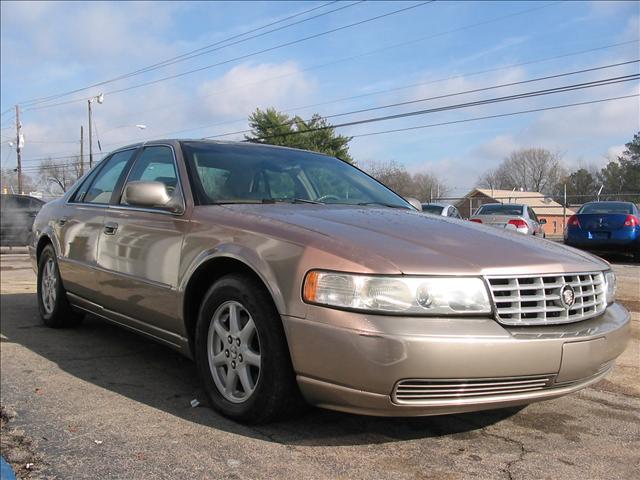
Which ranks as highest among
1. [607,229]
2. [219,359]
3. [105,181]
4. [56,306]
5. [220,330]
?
[105,181]

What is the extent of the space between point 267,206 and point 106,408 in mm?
1427

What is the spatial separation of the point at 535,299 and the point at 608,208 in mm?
10836

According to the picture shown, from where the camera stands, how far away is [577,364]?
8.50 ft

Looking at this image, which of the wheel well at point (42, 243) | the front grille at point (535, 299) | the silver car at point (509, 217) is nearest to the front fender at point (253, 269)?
the front grille at point (535, 299)

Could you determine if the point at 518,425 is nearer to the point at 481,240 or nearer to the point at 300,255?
the point at 481,240

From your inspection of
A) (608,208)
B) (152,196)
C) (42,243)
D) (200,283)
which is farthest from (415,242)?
(608,208)

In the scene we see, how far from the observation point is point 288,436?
2838mm

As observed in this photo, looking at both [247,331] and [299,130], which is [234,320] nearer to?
[247,331]

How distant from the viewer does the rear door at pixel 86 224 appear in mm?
4469

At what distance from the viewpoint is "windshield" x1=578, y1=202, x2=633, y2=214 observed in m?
11.9

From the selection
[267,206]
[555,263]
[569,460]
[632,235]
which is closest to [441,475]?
[569,460]

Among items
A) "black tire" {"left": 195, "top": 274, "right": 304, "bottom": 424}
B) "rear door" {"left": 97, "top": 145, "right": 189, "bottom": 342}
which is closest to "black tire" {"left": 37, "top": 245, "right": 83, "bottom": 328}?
"rear door" {"left": 97, "top": 145, "right": 189, "bottom": 342}

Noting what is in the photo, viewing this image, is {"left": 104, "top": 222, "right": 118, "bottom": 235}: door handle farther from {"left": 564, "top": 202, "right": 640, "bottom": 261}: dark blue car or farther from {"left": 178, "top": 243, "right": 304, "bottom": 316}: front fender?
{"left": 564, "top": 202, "right": 640, "bottom": 261}: dark blue car

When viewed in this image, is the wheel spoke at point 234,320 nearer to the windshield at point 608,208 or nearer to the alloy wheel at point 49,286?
the alloy wheel at point 49,286
